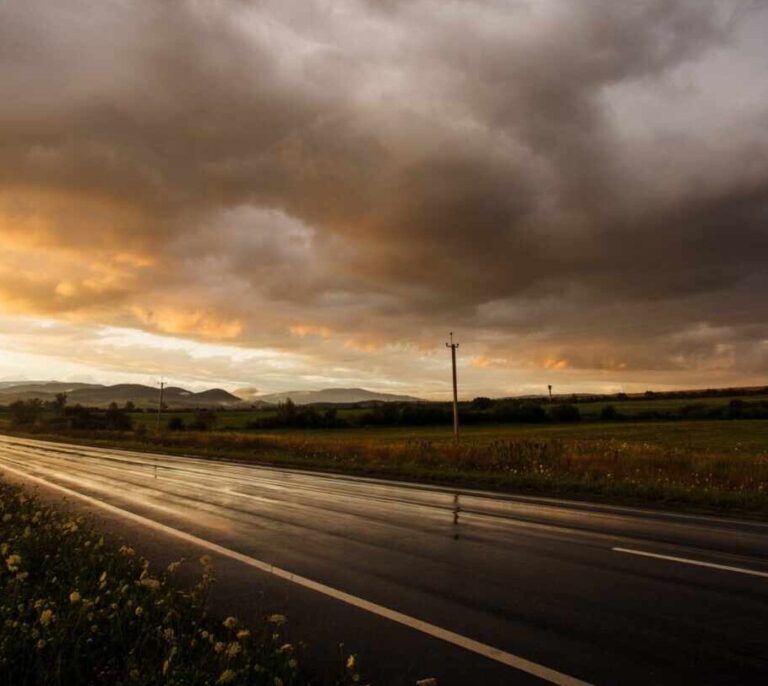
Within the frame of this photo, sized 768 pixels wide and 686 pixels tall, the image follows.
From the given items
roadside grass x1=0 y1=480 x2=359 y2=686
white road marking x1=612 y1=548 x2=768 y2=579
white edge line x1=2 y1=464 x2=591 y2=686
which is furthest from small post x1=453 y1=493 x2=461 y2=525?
roadside grass x1=0 y1=480 x2=359 y2=686

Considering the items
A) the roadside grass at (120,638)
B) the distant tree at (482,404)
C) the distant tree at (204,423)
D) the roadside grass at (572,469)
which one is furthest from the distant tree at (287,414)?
the roadside grass at (120,638)

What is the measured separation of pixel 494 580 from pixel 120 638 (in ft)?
14.5

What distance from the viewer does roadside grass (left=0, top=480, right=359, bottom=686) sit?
4.22 metres

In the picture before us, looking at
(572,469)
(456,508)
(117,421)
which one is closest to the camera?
(456,508)

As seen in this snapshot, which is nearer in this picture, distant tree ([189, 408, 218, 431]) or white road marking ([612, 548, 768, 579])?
white road marking ([612, 548, 768, 579])

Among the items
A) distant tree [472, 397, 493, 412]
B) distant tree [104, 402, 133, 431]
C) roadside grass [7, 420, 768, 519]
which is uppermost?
distant tree [472, 397, 493, 412]

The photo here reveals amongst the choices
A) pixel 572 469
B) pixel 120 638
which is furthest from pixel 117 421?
pixel 120 638

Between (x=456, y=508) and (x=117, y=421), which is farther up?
(x=117, y=421)

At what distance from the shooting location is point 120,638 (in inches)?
191

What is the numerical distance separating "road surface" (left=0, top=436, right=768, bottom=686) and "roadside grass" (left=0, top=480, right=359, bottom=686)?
0.86m

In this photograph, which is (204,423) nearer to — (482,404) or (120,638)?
(482,404)

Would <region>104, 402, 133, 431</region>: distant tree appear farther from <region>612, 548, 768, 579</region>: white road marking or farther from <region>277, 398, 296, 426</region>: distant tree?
<region>612, 548, 768, 579</region>: white road marking

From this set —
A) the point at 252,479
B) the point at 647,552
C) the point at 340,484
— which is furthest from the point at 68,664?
the point at 252,479

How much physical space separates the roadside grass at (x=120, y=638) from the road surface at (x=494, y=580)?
2.83 feet
